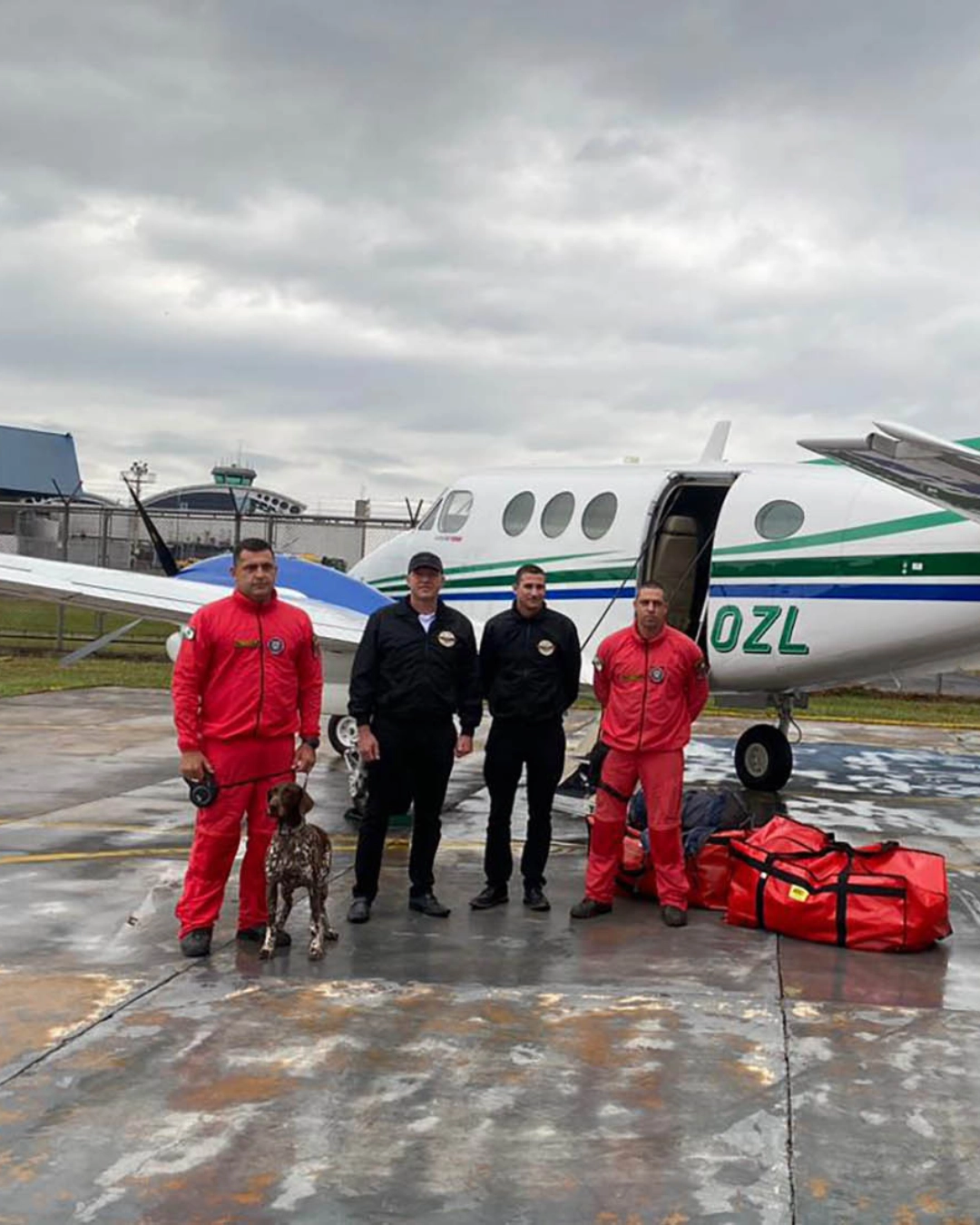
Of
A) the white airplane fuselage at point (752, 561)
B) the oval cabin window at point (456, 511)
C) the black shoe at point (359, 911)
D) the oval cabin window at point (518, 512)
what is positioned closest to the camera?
the black shoe at point (359, 911)

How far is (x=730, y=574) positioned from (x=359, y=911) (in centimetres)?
567

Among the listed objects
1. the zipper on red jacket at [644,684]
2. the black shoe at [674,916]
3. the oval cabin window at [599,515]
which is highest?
the oval cabin window at [599,515]

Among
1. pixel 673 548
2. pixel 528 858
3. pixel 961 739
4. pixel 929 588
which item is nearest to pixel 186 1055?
pixel 528 858

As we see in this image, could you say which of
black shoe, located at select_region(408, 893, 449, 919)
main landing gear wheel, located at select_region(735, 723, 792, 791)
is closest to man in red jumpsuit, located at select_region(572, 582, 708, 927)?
black shoe, located at select_region(408, 893, 449, 919)

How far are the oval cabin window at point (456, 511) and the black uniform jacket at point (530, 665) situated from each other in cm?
594

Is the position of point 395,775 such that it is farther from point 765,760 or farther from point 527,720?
point 765,760

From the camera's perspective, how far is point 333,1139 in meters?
4.30

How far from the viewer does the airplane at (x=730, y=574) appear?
10.9 metres

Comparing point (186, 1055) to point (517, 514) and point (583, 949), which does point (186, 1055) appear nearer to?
point (583, 949)

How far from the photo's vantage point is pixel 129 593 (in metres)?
11.4

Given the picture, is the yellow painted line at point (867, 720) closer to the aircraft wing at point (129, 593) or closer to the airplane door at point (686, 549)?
the airplane door at point (686, 549)

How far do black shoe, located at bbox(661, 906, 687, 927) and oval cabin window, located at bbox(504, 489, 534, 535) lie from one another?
6.33 meters

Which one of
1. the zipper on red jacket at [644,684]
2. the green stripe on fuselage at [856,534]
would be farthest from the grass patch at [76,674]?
the zipper on red jacket at [644,684]

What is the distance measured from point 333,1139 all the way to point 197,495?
7759 centimetres
